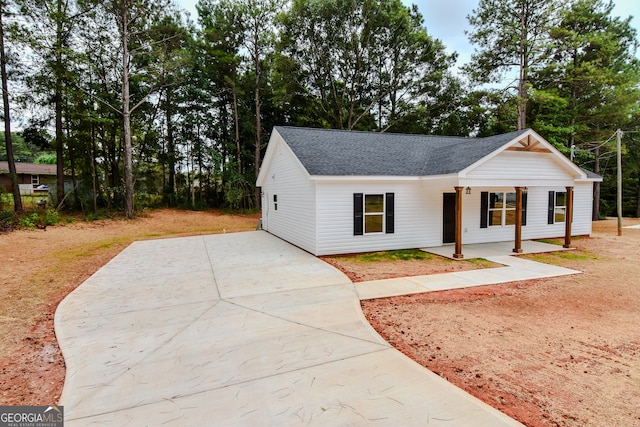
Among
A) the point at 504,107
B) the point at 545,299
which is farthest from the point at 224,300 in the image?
the point at 504,107

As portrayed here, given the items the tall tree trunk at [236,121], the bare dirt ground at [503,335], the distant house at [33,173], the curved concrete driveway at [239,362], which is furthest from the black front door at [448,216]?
the distant house at [33,173]

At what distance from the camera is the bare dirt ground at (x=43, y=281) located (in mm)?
3439

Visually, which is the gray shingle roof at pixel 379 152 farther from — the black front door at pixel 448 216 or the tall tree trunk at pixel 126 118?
the tall tree trunk at pixel 126 118

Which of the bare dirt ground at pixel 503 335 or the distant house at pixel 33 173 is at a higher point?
the distant house at pixel 33 173

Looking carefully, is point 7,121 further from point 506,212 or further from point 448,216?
point 506,212

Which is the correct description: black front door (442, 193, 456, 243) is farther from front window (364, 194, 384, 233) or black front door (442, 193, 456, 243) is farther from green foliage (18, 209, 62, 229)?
green foliage (18, 209, 62, 229)

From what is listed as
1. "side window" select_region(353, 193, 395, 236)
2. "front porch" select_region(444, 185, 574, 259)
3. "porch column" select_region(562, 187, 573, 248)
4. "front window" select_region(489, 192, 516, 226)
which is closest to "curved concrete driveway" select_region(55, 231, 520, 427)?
"side window" select_region(353, 193, 395, 236)

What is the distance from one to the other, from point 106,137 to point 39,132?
3570 millimetres

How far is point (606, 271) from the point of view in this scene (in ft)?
26.2

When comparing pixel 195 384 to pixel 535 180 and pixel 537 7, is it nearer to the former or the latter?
pixel 535 180

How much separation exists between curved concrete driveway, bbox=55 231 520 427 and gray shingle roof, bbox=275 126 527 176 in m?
4.59

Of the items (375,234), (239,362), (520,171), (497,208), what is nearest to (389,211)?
(375,234)

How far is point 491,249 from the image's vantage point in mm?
10742

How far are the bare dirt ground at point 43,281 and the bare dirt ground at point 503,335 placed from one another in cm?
2
